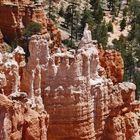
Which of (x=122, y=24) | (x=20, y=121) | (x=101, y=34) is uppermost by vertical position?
(x=20, y=121)

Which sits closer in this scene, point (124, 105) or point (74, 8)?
point (124, 105)

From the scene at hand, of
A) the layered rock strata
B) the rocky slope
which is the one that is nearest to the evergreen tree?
the rocky slope

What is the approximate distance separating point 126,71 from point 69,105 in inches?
1913

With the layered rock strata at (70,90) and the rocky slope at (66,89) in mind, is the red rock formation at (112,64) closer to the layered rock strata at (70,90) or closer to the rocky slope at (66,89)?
the rocky slope at (66,89)

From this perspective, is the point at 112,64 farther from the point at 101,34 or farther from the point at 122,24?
the point at 122,24

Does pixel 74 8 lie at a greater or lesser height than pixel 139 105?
lesser

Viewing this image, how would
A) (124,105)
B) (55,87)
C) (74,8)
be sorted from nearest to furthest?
(55,87) → (124,105) → (74,8)

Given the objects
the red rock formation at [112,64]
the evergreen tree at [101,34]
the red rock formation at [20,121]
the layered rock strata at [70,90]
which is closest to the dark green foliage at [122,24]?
the evergreen tree at [101,34]

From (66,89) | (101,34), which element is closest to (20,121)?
(66,89)

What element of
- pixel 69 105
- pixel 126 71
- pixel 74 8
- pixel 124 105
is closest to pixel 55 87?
pixel 69 105

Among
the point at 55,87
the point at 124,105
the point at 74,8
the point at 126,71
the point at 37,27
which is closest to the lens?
the point at 55,87

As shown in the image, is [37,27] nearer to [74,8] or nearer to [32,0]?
[32,0]

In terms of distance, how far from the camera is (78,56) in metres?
31.0

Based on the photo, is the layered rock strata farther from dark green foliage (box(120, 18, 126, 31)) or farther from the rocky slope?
dark green foliage (box(120, 18, 126, 31))
